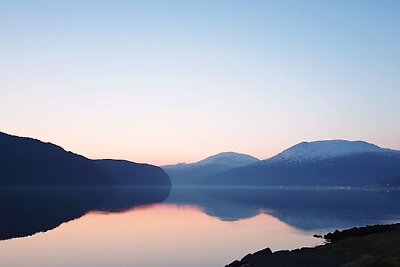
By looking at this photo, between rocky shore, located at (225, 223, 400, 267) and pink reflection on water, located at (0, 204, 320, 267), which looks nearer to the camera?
rocky shore, located at (225, 223, 400, 267)

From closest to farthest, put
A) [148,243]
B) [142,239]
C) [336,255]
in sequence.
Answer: [336,255] → [148,243] → [142,239]

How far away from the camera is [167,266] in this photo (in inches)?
2012

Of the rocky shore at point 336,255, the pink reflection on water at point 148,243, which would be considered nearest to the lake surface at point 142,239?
the pink reflection on water at point 148,243

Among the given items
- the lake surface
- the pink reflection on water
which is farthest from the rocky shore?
the lake surface

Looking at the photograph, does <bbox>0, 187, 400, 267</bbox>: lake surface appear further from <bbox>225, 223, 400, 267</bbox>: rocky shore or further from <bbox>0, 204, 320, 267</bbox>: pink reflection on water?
<bbox>225, 223, 400, 267</bbox>: rocky shore

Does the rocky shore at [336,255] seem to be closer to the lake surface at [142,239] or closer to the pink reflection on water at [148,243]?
the pink reflection on water at [148,243]

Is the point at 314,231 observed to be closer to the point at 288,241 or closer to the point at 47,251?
the point at 288,241

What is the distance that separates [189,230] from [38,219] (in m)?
39.0

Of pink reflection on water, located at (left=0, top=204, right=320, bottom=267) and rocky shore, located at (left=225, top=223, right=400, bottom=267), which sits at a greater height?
rocky shore, located at (left=225, top=223, right=400, bottom=267)

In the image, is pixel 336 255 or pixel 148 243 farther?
pixel 148 243

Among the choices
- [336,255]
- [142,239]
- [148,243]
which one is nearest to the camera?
[336,255]

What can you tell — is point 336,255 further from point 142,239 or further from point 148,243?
point 142,239

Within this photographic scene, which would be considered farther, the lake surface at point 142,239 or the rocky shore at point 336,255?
the lake surface at point 142,239

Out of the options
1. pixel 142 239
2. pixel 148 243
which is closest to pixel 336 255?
pixel 148 243
